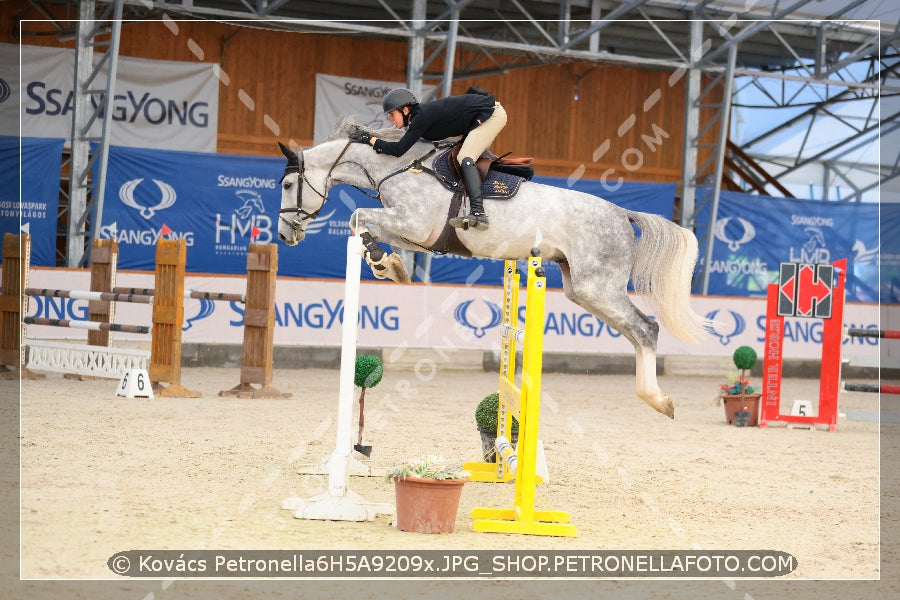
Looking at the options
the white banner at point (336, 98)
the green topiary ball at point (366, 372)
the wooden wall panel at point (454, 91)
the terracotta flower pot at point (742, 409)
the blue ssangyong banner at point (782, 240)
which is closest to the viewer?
the green topiary ball at point (366, 372)

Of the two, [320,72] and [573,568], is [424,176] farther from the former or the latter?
[320,72]

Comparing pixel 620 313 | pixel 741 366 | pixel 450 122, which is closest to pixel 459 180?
pixel 450 122

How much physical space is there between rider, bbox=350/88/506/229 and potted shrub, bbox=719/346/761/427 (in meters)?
5.21

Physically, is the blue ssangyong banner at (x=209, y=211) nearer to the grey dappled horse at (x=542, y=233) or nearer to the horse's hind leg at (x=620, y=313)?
the grey dappled horse at (x=542, y=233)

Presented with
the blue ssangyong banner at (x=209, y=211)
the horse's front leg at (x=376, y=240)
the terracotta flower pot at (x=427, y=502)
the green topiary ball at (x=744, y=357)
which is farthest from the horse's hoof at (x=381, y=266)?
the blue ssangyong banner at (x=209, y=211)

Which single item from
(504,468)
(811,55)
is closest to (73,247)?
(504,468)

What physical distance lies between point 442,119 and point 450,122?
0.05 m

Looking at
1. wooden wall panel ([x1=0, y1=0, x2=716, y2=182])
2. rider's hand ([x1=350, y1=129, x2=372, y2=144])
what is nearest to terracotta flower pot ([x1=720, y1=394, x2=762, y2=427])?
rider's hand ([x1=350, y1=129, x2=372, y2=144])

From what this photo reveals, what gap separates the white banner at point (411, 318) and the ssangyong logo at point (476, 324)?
0.04 ft

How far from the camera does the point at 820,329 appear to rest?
50.8 ft

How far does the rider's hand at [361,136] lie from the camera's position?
555 centimetres

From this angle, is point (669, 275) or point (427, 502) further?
point (669, 275)

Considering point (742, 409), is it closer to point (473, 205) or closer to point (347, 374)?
point (473, 205)

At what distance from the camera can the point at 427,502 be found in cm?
464
